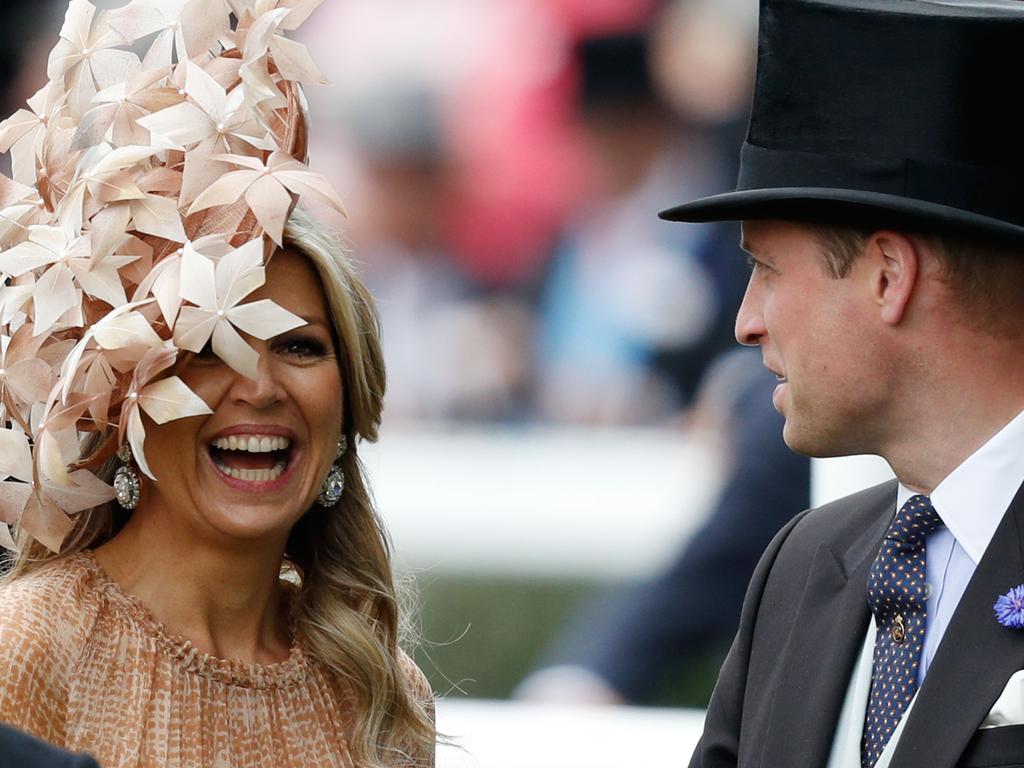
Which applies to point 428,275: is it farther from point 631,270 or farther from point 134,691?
point 134,691

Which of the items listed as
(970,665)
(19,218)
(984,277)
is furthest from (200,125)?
(970,665)

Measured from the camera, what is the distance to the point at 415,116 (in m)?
Answer: 5.32

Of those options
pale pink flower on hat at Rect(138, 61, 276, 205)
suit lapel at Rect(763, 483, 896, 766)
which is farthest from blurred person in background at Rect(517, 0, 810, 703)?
pale pink flower on hat at Rect(138, 61, 276, 205)

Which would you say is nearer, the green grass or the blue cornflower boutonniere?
the blue cornflower boutonniere

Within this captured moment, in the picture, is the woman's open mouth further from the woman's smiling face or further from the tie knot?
the tie knot

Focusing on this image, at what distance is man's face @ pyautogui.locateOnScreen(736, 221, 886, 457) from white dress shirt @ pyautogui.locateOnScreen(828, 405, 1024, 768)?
17 centimetres

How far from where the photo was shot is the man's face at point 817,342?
2506mm

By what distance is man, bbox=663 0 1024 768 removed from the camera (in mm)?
2359

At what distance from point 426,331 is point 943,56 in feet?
10.1

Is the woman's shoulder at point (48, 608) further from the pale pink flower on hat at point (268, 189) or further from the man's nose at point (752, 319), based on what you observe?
the man's nose at point (752, 319)

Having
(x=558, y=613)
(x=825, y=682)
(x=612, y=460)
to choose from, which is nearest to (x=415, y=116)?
(x=612, y=460)

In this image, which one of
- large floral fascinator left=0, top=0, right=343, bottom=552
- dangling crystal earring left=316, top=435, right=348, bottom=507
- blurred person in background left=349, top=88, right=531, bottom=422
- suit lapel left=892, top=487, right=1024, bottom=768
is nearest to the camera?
suit lapel left=892, top=487, right=1024, bottom=768

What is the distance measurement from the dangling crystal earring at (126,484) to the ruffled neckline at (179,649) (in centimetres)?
11

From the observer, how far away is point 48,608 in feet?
8.18
